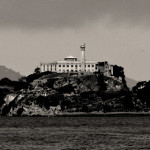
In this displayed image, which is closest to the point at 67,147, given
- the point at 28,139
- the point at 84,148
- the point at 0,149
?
the point at 84,148

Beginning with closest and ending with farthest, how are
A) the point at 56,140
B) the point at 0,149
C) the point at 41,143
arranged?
the point at 0,149
the point at 41,143
the point at 56,140

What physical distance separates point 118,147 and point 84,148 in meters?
6.06

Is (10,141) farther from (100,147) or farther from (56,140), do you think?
(100,147)

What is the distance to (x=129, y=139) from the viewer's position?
411 feet

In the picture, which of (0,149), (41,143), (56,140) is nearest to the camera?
(0,149)

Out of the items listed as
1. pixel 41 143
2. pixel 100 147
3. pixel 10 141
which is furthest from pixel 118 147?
pixel 10 141

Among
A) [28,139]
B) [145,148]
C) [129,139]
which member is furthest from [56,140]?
[145,148]

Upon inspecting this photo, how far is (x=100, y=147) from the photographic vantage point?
108m

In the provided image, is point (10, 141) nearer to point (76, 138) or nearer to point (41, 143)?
point (41, 143)

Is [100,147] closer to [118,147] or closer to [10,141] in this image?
[118,147]

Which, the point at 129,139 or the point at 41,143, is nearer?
the point at 41,143

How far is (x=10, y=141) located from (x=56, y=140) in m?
9.57

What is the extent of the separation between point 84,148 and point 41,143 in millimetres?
12450

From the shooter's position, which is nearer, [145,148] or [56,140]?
[145,148]
